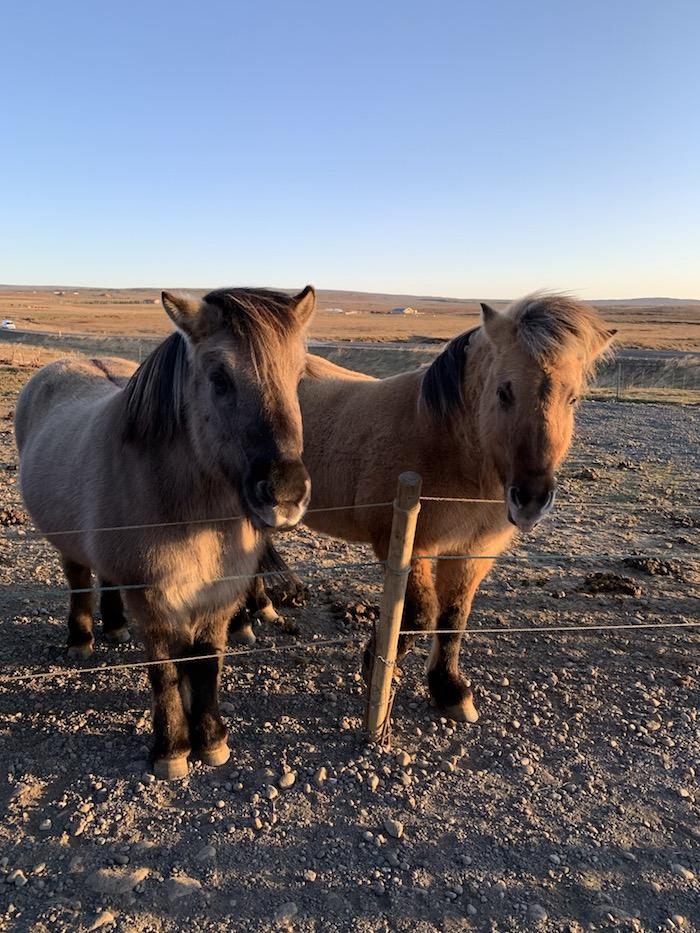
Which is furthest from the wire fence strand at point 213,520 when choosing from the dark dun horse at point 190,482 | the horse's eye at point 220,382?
the horse's eye at point 220,382

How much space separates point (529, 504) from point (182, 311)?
1823 millimetres

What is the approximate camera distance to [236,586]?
3270 mm

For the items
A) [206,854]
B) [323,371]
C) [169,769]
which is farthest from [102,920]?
[323,371]

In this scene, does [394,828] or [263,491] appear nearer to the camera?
[263,491]

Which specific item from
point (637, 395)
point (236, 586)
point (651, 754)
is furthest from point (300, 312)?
point (637, 395)

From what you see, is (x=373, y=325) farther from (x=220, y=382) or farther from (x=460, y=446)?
(x=220, y=382)

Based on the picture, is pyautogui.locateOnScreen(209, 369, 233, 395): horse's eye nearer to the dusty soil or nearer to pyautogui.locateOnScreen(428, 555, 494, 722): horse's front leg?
pyautogui.locateOnScreen(428, 555, 494, 722): horse's front leg

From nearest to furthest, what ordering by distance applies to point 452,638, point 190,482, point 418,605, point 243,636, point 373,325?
point 190,482
point 418,605
point 452,638
point 243,636
point 373,325

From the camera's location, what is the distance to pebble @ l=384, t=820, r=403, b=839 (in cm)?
289

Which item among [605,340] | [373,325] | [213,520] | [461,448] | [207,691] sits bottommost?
[207,691]

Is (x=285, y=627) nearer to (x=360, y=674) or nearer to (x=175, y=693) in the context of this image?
(x=360, y=674)

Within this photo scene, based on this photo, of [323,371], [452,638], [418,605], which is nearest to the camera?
[418,605]

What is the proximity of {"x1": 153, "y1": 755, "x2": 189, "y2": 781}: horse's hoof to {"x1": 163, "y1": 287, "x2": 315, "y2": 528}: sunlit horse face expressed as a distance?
1.51m

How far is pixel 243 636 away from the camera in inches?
182
